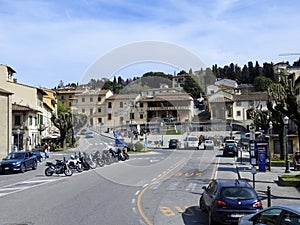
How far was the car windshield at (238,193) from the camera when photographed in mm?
10455

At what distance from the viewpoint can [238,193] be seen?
1062cm

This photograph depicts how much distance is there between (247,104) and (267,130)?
161 ft

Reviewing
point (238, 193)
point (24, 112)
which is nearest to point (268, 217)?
point (238, 193)

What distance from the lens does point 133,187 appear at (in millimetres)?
18688

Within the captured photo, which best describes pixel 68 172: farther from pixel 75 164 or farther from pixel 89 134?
pixel 89 134

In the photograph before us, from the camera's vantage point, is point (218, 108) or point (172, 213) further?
point (218, 108)

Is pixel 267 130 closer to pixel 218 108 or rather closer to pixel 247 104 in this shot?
pixel 218 108

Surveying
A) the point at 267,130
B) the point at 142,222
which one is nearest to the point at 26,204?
the point at 142,222

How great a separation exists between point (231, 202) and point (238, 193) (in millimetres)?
468

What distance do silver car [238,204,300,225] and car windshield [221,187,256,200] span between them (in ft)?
10.0

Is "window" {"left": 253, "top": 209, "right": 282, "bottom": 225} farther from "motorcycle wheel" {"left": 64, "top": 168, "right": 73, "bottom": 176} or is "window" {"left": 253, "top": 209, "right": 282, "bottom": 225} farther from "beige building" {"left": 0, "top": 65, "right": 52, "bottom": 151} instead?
"beige building" {"left": 0, "top": 65, "right": 52, "bottom": 151}

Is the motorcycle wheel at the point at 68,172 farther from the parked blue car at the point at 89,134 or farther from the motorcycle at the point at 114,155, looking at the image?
the parked blue car at the point at 89,134

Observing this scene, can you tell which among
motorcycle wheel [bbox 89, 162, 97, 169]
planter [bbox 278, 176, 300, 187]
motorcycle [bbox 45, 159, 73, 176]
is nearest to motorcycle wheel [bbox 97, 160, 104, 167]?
motorcycle wheel [bbox 89, 162, 97, 169]

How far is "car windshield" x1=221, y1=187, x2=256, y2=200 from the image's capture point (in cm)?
1046
